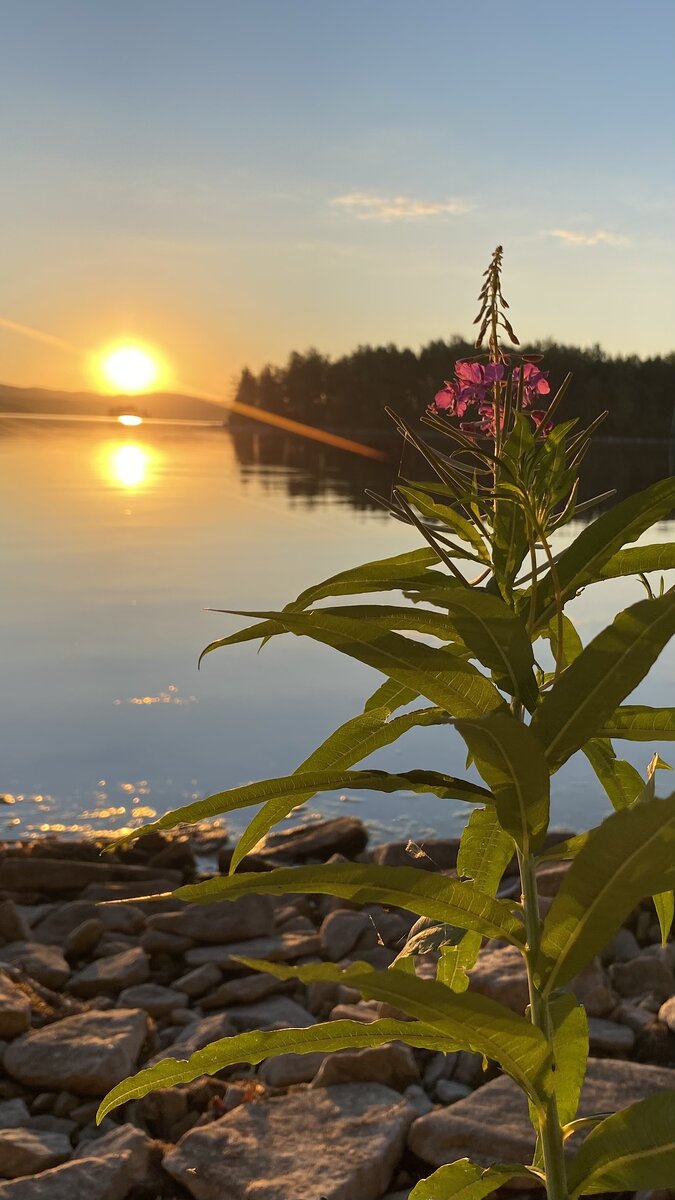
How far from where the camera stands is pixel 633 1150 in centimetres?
163

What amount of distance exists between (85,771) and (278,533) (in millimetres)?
13428

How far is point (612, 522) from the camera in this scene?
5.87ft

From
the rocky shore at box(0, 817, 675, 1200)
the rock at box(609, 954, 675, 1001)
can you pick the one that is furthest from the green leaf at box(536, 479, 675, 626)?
the rock at box(609, 954, 675, 1001)

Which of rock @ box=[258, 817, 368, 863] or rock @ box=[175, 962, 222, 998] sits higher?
rock @ box=[175, 962, 222, 998]

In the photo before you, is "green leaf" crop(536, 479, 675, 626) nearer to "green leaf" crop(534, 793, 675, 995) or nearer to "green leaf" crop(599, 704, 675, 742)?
"green leaf" crop(599, 704, 675, 742)

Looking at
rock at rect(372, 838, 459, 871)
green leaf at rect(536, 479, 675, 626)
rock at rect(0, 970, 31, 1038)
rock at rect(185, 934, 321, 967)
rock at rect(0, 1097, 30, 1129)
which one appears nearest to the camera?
green leaf at rect(536, 479, 675, 626)

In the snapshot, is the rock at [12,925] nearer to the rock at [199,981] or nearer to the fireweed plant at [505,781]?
the rock at [199,981]

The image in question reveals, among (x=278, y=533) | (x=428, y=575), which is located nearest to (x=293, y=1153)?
(x=428, y=575)

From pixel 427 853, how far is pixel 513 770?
15.1ft

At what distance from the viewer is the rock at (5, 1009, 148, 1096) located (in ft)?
11.8

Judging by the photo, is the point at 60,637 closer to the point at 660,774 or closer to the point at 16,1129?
the point at 660,774

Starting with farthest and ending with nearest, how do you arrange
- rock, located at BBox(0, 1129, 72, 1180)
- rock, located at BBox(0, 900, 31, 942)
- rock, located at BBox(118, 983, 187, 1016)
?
rock, located at BBox(0, 900, 31, 942) → rock, located at BBox(118, 983, 187, 1016) → rock, located at BBox(0, 1129, 72, 1180)

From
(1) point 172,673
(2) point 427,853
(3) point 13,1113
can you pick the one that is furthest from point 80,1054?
(1) point 172,673

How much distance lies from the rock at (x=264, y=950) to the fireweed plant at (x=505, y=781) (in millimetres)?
2748
